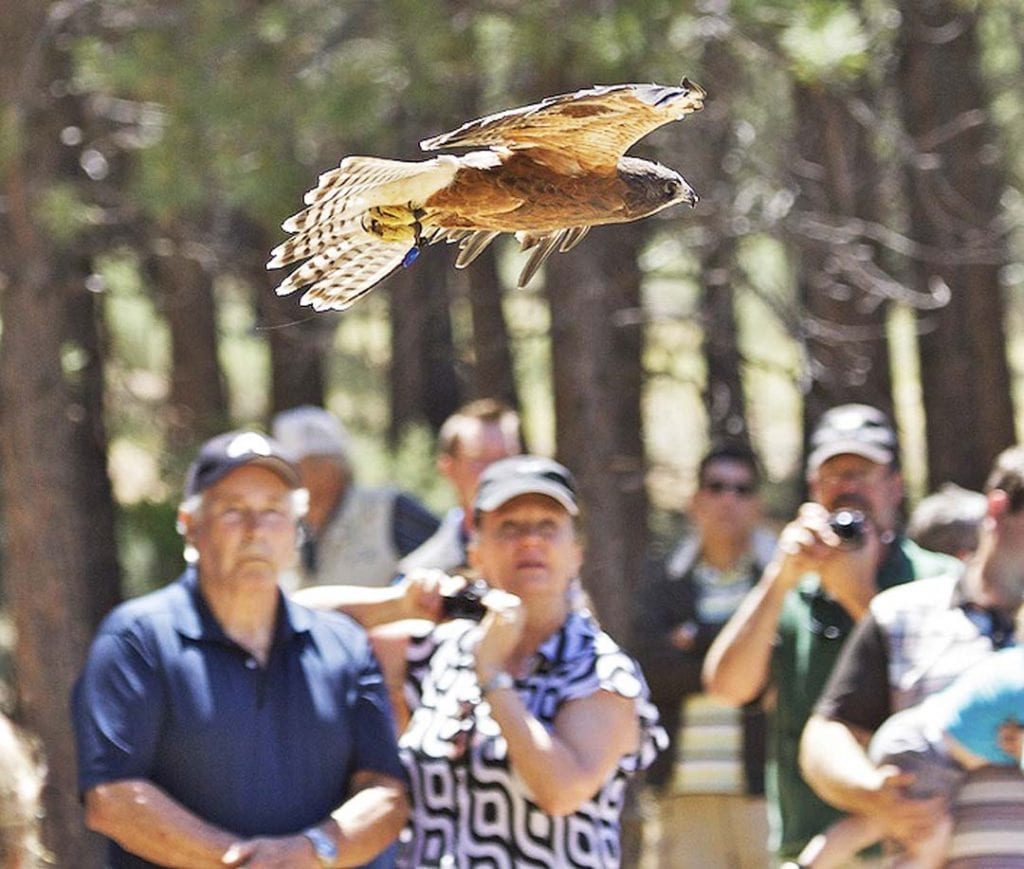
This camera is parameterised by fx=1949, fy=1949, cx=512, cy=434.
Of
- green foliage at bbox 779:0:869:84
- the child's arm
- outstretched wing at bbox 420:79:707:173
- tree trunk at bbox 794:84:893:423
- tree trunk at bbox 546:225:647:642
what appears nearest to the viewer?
outstretched wing at bbox 420:79:707:173

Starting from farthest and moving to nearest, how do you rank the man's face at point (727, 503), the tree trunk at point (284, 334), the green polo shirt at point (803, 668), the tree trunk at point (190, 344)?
the tree trunk at point (190, 344) < the tree trunk at point (284, 334) < the man's face at point (727, 503) < the green polo shirt at point (803, 668)

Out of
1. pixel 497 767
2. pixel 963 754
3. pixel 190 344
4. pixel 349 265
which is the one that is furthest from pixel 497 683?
pixel 190 344

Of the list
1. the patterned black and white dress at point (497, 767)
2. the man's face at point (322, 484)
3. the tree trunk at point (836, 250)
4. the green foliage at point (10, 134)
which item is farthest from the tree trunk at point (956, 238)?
the patterned black and white dress at point (497, 767)

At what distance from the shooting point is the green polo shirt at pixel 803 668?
4672 millimetres

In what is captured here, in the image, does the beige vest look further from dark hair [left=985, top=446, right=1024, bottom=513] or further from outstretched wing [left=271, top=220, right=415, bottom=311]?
outstretched wing [left=271, top=220, right=415, bottom=311]

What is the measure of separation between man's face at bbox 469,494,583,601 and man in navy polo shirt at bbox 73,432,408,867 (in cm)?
34

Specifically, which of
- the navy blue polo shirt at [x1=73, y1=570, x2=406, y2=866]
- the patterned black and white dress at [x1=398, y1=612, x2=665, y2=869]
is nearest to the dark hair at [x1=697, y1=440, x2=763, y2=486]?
the patterned black and white dress at [x1=398, y1=612, x2=665, y2=869]

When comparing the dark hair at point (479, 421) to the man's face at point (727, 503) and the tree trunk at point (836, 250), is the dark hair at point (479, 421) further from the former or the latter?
the tree trunk at point (836, 250)

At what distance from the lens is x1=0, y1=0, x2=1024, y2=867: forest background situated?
6262mm

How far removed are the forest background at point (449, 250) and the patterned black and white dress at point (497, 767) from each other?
2.81 ft

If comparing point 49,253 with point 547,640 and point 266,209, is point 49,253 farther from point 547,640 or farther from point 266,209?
point 547,640

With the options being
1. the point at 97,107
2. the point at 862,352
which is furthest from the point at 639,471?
the point at 97,107

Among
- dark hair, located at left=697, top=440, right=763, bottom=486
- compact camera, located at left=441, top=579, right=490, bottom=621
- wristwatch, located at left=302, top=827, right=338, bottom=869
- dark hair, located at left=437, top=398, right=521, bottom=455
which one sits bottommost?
wristwatch, located at left=302, top=827, right=338, bottom=869

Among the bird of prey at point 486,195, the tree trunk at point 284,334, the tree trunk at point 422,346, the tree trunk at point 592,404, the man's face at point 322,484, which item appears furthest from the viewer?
the tree trunk at point 422,346
